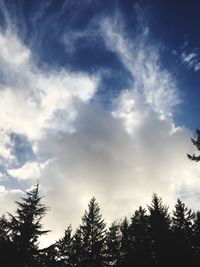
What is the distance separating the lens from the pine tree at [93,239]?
28516mm

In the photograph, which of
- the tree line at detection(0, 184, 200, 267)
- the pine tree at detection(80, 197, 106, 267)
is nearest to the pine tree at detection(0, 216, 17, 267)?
the tree line at detection(0, 184, 200, 267)

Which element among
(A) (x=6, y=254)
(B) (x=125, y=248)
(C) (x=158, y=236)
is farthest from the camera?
(B) (x=125, y=248)

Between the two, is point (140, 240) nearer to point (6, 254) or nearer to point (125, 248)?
point (125, 248)

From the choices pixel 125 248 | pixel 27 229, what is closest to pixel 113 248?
pixel 125 248

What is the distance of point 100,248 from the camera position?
29.2m

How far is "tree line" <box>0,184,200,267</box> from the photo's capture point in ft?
64.6

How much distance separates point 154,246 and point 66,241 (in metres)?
14.1

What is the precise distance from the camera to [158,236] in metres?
28.2

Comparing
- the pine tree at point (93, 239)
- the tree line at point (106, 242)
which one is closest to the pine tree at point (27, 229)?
the tree line at point (106, 242)

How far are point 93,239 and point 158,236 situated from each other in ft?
25.5

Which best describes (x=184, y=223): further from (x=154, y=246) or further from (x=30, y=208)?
(x=30, y=208)

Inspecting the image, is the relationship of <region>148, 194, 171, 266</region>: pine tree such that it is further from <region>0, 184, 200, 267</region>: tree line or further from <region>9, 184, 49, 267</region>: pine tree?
<region>9, 184, 49, 267</region>: pine tree

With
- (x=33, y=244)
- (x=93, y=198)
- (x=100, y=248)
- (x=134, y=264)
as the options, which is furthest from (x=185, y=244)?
(x=33, y=244)

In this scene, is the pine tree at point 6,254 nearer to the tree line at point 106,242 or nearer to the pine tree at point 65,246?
the tree line at point 106,242
